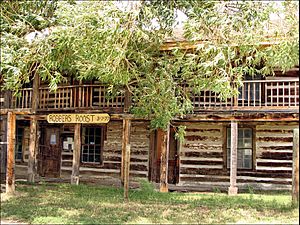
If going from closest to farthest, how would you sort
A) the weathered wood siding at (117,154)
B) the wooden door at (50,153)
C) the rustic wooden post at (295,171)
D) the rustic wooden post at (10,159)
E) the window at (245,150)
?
1. the rustic wooden post at (295,171)
2. the rustic wooden post at (10,159)
3. the window at (245,150)
4. the weathered wood siding at (117,154)
5. the wooden door at (50,153)

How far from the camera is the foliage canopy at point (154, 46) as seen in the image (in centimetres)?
1159

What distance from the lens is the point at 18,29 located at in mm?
13859

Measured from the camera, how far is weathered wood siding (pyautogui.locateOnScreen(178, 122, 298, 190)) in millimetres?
18766

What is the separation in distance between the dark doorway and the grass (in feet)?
12.7

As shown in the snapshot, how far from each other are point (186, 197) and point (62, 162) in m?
8.82

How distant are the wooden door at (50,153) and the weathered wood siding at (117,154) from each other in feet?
2.81

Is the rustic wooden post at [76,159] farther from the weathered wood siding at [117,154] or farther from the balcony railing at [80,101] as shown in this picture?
the weathered wood siding at [117,154]

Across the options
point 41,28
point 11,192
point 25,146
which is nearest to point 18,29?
point 41,28

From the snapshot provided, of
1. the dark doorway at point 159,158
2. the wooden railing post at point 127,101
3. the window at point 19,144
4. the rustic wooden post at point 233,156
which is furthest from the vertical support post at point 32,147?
the rustic wooden post at point 233,156

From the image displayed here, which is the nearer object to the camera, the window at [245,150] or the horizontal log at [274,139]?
the horizontal log at [274,139]

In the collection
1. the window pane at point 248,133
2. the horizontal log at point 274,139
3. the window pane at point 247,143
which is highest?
the window pane at point 248,133


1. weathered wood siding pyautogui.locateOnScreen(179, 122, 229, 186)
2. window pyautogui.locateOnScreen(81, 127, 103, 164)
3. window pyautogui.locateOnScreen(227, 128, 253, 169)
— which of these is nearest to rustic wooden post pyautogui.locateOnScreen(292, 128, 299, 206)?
window pyautogui.locateOnScreen(227, 128, 253, 169)

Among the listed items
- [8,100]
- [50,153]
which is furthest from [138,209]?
[50,153]

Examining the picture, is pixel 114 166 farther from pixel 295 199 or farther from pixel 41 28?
pixel 295 199
